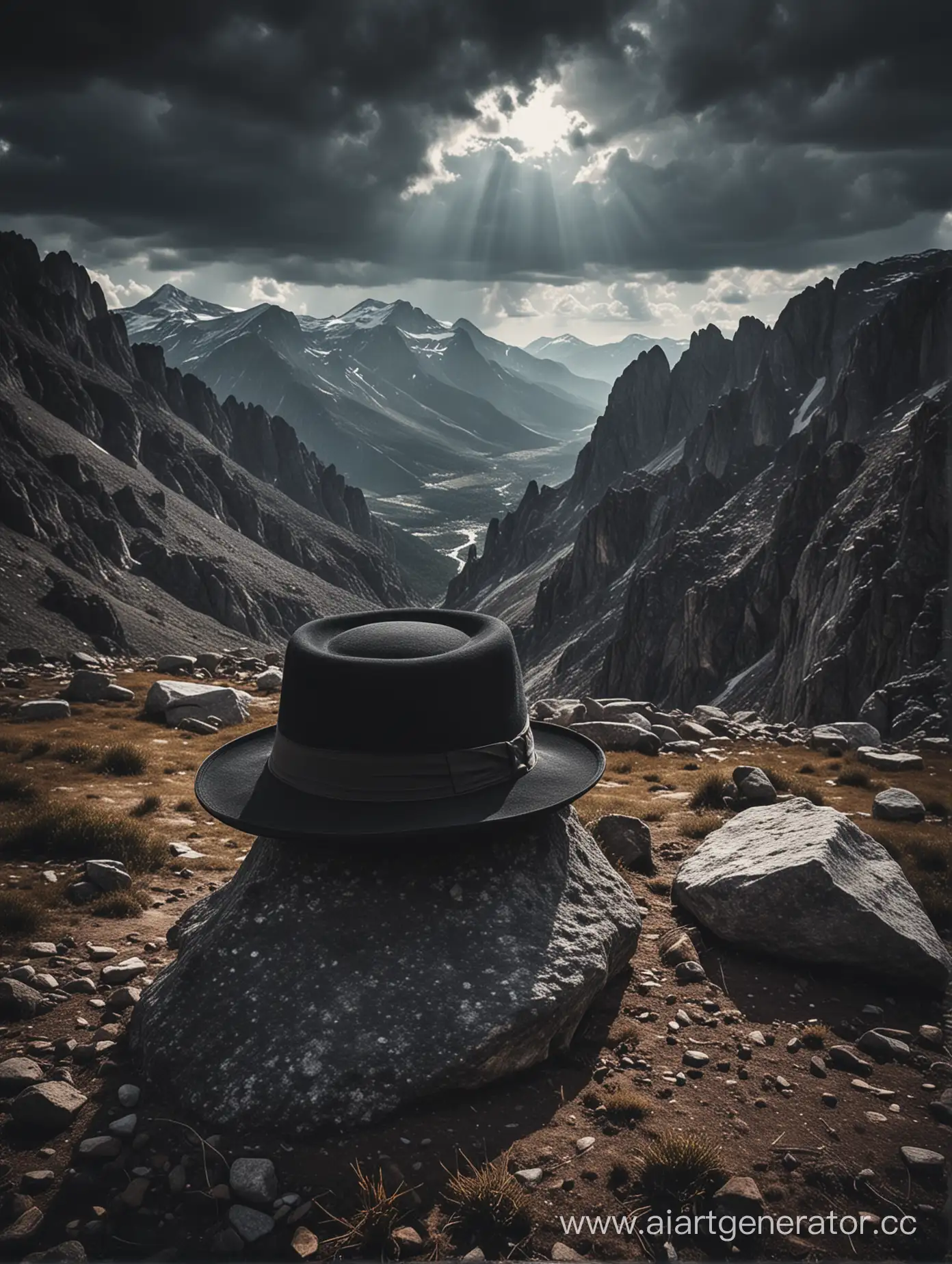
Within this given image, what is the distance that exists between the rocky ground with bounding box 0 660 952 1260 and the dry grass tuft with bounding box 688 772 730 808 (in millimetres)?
3391

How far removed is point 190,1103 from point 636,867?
581 cm

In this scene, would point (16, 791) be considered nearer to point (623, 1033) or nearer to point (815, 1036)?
point (623, 1033)

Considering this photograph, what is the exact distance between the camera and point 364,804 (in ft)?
18.4

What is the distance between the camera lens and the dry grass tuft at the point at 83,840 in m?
9.30

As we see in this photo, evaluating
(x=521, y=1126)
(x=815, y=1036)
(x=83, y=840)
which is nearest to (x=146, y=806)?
(x=83, y=840)

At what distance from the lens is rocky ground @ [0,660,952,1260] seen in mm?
4031

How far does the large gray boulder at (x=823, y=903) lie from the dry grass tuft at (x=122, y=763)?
989 cm

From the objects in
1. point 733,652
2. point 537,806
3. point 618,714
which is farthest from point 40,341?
point 537,806

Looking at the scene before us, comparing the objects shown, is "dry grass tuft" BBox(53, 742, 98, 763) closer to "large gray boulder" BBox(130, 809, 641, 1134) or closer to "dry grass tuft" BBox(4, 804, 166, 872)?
"dry grass tuft" BBox(4, 804, 166, 872)

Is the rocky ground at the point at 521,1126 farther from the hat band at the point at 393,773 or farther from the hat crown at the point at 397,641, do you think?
the hat crown at the point at 397,641

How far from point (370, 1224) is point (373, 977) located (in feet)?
5.17

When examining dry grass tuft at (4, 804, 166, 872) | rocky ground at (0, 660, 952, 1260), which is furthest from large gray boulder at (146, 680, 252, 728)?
rocky ground at (0, 660, 952, 1260)

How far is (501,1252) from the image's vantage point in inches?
155

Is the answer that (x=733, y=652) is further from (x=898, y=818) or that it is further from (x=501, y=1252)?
(x=501, y=1252)
